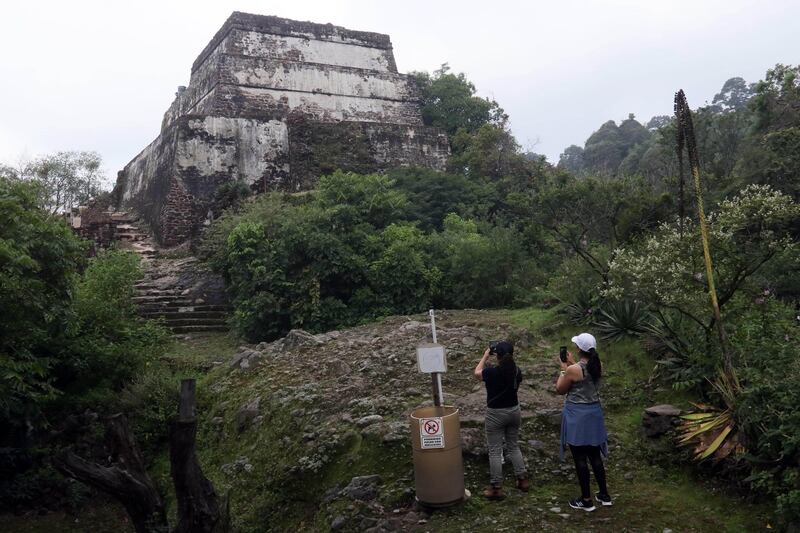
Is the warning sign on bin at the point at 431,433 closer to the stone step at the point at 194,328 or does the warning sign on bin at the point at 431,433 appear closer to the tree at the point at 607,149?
the stone step at the point at 194,328

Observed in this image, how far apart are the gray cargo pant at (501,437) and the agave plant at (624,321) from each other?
10.6 ft

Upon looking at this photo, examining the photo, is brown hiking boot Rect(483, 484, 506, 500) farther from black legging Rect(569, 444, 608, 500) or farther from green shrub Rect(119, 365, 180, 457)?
green shrub Rect(119, 365, 180, 457)

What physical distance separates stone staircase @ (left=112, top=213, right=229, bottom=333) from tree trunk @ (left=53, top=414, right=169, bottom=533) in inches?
216

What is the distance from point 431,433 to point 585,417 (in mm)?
1027

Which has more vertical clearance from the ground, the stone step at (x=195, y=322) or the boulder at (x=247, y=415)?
the stone step at (x=195, y=322)

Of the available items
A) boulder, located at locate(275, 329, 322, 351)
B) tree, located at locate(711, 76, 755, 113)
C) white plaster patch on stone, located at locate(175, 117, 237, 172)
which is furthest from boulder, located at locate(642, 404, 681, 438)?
tree, located at locate(711, 76, 755, 113)

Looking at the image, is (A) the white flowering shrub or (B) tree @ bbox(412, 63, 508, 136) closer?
(A) the white flowering shrub

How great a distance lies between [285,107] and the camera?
63.5 feet

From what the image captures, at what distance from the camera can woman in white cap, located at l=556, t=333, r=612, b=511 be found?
4254mm

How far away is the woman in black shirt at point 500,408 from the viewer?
4.51 m

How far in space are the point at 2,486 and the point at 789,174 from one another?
12956 millimetres

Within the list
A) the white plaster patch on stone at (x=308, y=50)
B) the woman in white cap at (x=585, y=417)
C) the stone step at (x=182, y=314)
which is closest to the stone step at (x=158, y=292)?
the stone step at (x=182, y=314)

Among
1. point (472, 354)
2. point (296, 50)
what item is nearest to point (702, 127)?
point (296, 50)

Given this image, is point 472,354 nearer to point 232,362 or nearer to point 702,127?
point 232,362
